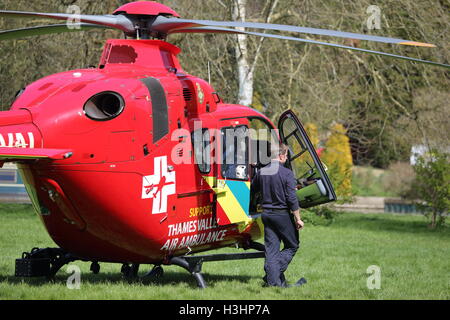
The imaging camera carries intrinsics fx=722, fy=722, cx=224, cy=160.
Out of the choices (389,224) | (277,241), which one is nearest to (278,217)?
(277,241)

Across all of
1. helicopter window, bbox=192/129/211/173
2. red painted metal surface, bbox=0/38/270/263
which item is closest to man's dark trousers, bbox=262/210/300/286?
red painted metal surface, bbox=0/38/270/263

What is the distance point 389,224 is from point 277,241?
15.9 metres

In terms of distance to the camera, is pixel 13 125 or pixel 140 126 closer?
pixel 13 125

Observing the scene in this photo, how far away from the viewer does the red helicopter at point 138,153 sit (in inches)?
321

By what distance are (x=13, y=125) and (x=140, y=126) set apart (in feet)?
5.08

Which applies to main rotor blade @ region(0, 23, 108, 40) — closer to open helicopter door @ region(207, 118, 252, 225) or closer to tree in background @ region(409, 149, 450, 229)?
open helicopter door @ region(207, 118, 252, 225)

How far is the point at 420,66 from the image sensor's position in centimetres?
1948

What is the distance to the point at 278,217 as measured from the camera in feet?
31.9

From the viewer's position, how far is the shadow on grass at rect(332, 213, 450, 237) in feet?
73.9

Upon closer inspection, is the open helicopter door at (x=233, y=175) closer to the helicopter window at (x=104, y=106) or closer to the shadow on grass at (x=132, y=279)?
the shadow on grass at (x=132, y=279)
